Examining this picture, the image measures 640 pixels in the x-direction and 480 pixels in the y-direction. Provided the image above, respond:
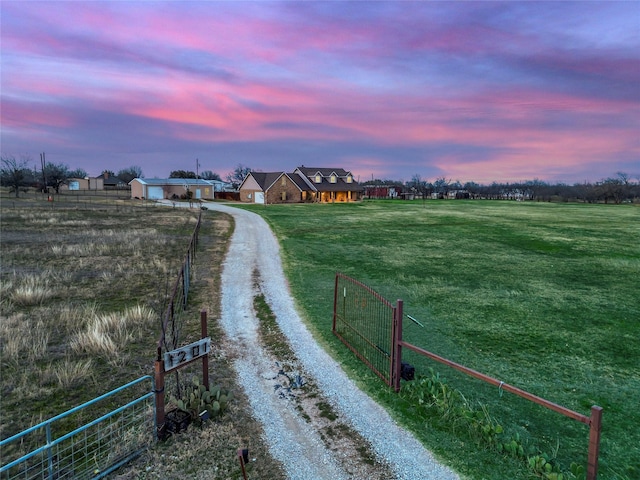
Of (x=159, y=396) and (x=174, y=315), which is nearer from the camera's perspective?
(x=159, y=396)

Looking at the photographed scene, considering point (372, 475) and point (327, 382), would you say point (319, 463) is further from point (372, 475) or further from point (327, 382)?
point (327, 382)

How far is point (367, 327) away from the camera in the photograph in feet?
39.2

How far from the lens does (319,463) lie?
19.7 ft

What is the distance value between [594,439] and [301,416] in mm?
4670

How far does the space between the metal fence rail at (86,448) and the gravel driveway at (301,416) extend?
2.15 meters

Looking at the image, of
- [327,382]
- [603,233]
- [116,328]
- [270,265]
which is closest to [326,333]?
[327,382]

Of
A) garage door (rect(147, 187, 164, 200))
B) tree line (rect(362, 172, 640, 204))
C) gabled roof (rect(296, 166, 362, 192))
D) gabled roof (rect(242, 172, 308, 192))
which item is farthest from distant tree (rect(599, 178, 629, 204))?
garage door (rect(147, 187, 164, 200))

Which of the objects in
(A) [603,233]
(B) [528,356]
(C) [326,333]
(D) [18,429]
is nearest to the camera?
(D) [18,429]

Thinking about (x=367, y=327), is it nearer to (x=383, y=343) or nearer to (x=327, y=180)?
(x=383, y=343)

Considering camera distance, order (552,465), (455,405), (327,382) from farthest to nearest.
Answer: (327,382)
(455,405)
(552,465)

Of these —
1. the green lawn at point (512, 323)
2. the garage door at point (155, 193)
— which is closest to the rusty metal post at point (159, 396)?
the green lawn at point (512, 323)

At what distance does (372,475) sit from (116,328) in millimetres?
8666

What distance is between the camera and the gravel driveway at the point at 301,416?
5945 mm

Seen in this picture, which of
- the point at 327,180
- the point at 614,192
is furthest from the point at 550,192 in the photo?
the point at 327,180
